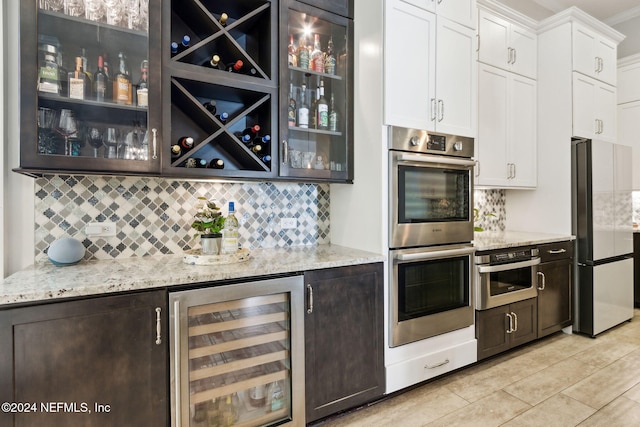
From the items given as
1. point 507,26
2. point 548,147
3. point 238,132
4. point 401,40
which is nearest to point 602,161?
point 548,147

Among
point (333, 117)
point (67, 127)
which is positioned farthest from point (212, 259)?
point (333, 117)

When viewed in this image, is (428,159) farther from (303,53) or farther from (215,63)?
(215,63)

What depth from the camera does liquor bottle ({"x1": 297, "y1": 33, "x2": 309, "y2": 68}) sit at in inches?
87.7

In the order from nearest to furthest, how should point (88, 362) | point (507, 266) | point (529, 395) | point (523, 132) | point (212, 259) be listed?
1. point (88, 362)
2. point (212, 259)
3. point (529, 395)
4. point (507, 266)
5. point (523, 132)

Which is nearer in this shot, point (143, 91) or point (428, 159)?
point (143, 91)

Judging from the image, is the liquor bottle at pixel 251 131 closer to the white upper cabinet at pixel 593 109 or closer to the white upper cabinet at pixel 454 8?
the white upper cabinet at pixel 454 8

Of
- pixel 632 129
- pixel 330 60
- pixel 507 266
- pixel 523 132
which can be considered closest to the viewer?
pixel 330 60

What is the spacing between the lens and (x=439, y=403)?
2148 mm

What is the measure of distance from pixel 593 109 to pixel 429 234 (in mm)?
2621

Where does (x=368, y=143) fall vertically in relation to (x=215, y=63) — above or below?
below

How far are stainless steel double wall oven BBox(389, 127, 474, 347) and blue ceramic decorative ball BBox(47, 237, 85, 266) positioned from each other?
175 centimetres

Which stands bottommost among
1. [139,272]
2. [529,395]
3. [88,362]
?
[529,395]

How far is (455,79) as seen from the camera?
7.97 feet

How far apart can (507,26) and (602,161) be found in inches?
62.3
